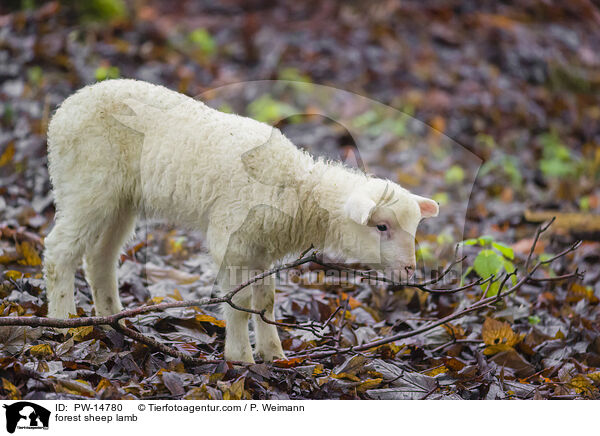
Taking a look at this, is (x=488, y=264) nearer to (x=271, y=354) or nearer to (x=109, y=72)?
(x=271, y=354)

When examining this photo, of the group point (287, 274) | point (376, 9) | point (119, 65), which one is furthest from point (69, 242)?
point (376, 9)

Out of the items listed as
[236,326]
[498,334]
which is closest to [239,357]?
[236,326]

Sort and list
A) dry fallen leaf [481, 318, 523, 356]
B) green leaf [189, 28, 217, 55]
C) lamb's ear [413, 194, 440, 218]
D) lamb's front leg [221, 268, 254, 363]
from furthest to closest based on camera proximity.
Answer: green leaf [189, 28, 217, 55]
dry fallen leaf [481, 318, 523, 356]
lamb's ear [413, 194, 440, 218]
lamb's front leg [221, 268, 254, 363]

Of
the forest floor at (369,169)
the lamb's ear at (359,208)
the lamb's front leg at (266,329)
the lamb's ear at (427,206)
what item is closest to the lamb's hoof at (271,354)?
the lamb's front leg at (266,329)

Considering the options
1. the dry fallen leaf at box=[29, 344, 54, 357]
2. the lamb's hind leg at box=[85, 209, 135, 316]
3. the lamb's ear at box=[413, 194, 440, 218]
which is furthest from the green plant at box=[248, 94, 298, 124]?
the dry fallen leaf at box=[29, 344, 54, 357]

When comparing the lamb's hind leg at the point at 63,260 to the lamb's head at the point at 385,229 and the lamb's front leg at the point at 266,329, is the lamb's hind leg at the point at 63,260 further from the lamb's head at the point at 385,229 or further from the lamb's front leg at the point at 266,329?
the lamb's head at the point at 385,229

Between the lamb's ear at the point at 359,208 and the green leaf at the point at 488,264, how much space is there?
57.0 inches

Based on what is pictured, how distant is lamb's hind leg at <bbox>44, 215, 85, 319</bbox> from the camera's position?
4.46 metres

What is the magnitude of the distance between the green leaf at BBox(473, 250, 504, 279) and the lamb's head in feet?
3.45

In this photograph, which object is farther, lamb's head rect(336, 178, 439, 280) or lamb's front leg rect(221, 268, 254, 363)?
lamb's front leg rect(221, 268, 254, 363)

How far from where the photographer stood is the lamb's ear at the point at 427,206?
4.32 metres

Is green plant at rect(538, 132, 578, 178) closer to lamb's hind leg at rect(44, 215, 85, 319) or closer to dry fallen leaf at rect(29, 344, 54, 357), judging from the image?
lamb's hind leg at rect(44, 215, 85, 319)
